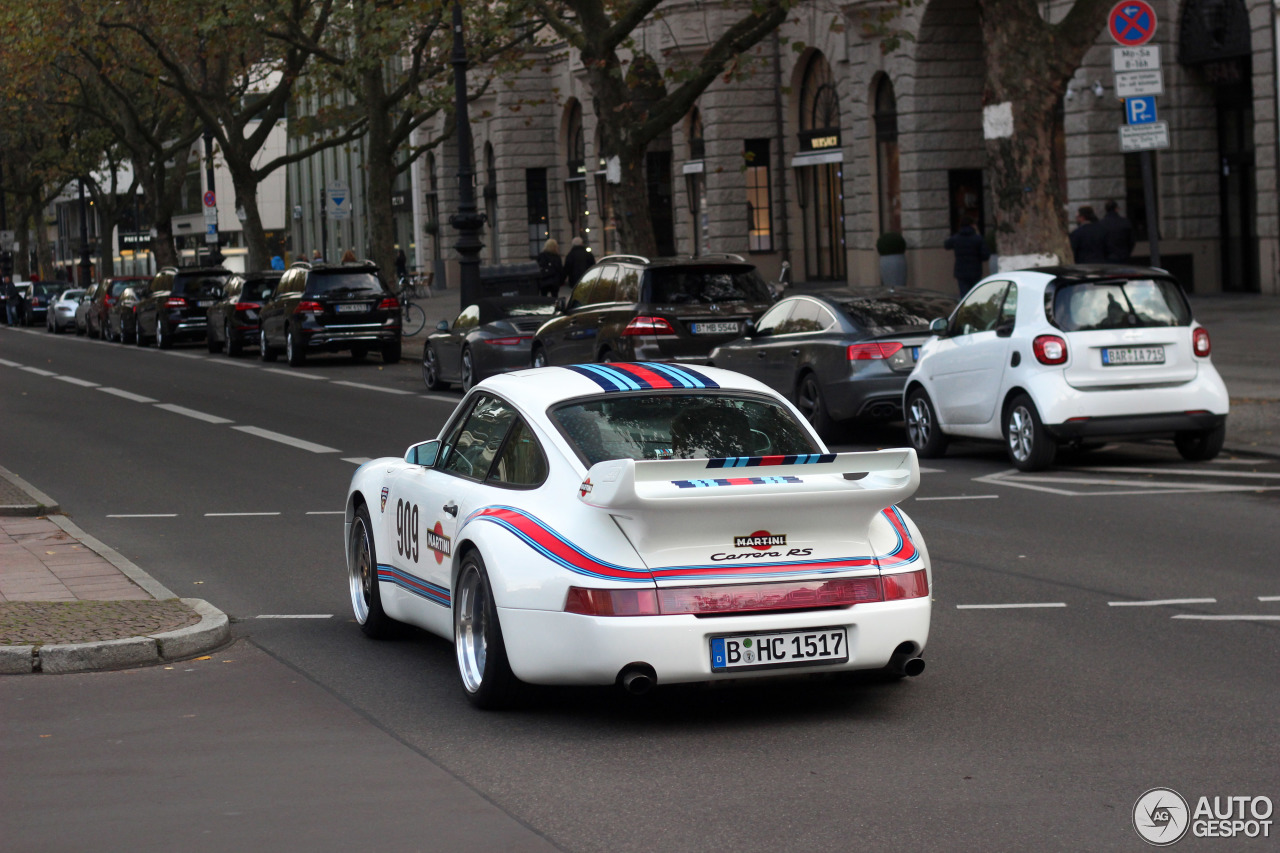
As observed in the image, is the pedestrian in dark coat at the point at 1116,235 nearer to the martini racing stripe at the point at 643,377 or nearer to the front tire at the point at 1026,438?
the front tire at the point at 1026,438

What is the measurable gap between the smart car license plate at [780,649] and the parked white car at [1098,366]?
792 cm

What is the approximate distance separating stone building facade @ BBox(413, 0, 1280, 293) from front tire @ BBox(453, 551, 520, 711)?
1145 centimetres

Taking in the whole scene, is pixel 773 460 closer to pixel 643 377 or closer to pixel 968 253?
pixel 643 377

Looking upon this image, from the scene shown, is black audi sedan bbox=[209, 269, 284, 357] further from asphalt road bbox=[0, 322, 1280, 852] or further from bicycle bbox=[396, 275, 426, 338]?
asphalt road bbox=[0, 322, 1280, 852]

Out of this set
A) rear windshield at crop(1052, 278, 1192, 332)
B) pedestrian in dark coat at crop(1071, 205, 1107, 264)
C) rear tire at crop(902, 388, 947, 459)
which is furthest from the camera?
pedestrian in dark coat at crop(1071, 205, 1107, 264)

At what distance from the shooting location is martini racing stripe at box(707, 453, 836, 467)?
22.0ft

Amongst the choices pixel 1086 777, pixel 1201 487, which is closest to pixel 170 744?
pixel 1086 777

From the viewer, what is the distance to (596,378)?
7668mm

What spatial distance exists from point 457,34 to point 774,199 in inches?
723

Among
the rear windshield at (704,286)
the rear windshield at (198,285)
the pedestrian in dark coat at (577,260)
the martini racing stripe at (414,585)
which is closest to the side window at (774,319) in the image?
the rear windshield at (704,286)

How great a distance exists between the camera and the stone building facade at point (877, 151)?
32.5m

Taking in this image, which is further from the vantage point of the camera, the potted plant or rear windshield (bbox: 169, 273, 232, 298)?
rear windshield (bbox: 169, 273, 232, 298)

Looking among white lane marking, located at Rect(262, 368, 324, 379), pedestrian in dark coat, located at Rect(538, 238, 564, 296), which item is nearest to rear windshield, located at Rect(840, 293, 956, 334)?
white lane marking, located at Rect(262, 368, 324, 379)

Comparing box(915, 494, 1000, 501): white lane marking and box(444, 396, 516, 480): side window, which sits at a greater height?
box(444, 396, 516, 480): side window
